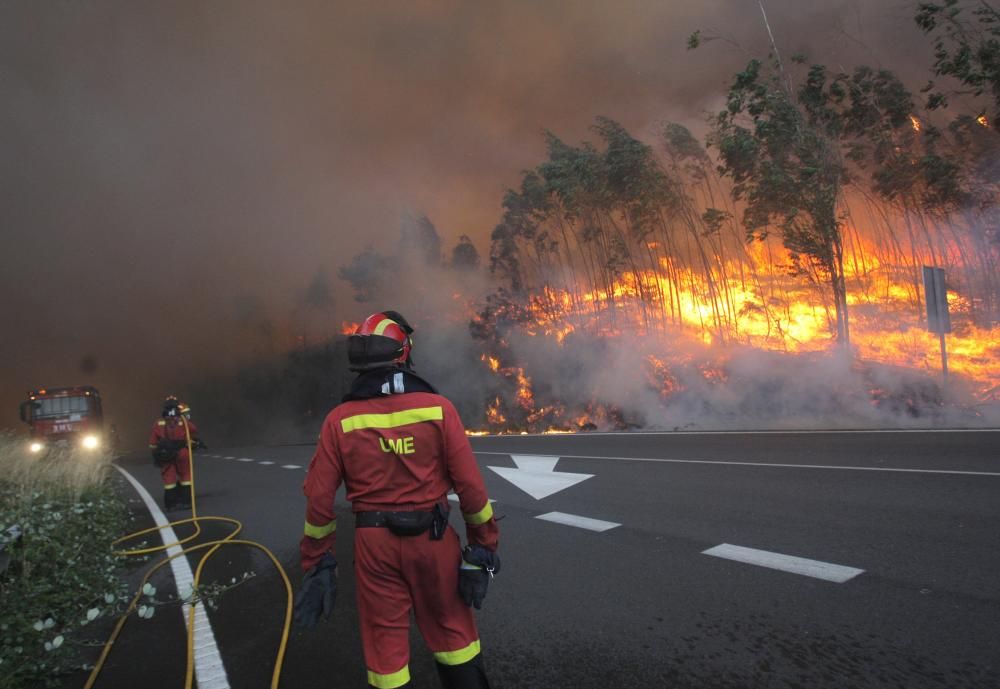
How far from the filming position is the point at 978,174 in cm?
1605

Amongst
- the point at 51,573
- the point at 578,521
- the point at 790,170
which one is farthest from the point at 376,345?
the point at 790,170

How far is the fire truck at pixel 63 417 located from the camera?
59.5 ft

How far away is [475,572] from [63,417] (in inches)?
838

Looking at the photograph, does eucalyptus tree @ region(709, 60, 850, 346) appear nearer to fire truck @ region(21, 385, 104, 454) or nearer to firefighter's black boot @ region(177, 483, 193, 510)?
firefighter's black boot @ region(177, 483, 193, 510)

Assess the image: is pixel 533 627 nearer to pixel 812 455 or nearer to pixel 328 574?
pixel 328 574

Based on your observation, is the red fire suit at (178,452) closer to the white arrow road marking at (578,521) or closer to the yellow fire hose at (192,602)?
the yellow fire hose at (192,602)

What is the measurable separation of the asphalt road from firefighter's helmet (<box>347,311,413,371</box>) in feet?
5.25

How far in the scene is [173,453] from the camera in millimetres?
8742

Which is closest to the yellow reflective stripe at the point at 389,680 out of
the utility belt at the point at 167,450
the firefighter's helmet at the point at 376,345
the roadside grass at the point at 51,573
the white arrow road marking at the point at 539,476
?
the firefighter's helmet at the point at 376,345

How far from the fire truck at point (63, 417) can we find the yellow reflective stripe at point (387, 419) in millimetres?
19049

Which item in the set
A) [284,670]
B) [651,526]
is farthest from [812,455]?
[284,670]

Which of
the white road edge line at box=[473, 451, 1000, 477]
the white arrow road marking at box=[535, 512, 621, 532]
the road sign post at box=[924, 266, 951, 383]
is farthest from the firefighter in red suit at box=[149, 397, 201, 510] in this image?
the road sign post at box=[924, 266, 951, 383]

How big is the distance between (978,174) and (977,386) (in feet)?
18.6

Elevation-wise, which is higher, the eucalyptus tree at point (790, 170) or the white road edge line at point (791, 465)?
the eucalyptus tree at point (790, 170)
